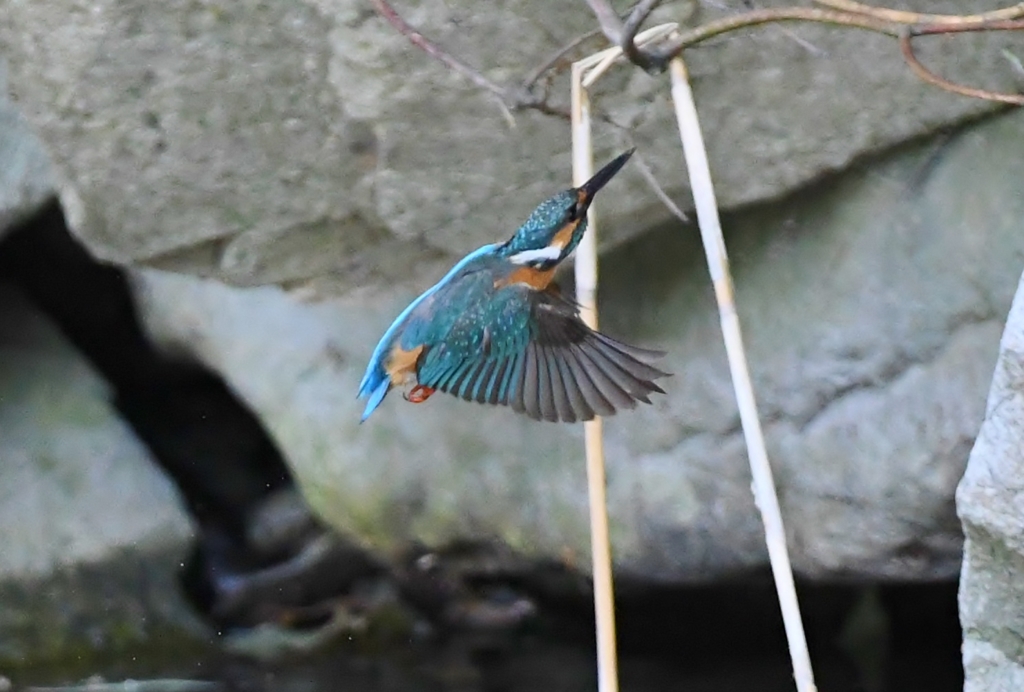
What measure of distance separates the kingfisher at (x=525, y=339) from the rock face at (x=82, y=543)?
3.73 ft

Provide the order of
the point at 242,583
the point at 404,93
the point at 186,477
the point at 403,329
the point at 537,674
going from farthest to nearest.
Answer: the point at 186,477 < the point at 242,583 < the point at 537,674 < the point at 404,93 < the point at 403,329


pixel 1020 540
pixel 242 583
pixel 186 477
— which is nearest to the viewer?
→ pixel 1020 540

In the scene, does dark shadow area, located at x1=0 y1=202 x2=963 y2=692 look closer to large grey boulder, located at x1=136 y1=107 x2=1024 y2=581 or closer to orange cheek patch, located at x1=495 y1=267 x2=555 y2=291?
large grey boulder, located at x1=136 y1=107 x2=1024 y2=581

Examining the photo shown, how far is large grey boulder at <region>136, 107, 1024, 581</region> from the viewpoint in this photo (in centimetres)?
171

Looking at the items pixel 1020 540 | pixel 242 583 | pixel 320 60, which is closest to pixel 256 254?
pixel 320 60

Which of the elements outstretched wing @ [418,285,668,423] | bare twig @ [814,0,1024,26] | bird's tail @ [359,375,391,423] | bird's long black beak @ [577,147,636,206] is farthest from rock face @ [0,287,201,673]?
bare twig @ [814,0,1024,26]

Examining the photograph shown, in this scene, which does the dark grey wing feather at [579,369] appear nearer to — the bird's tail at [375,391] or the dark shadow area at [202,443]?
the bird's tail at [375,391]

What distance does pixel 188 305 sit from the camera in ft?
8.57

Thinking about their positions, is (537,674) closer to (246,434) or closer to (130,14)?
(246,434)

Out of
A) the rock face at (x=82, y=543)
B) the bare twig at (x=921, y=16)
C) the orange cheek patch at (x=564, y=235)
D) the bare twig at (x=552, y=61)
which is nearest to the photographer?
the bare twig at (x=921, y=16)

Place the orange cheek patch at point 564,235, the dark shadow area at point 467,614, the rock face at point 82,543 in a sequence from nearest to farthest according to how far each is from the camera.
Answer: the orange cheek patch at point 564,235 < the dark shadow area at point 467,614 < the rock face at point 82,543

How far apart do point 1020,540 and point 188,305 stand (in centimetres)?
177

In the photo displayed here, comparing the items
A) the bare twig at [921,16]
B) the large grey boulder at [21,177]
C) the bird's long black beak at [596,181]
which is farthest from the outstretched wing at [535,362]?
the large grey boulder at [21,177]

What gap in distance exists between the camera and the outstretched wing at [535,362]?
1320 mm
